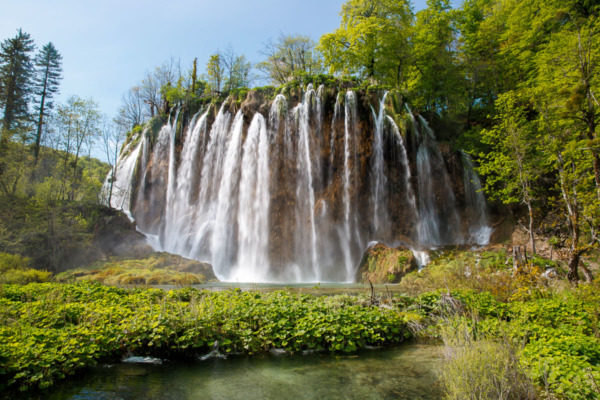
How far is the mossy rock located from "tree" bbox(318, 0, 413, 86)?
19948 mm

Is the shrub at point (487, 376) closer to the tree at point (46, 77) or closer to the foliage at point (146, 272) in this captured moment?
the foliage at point (146, 272)

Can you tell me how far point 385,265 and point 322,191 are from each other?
894 centimetres

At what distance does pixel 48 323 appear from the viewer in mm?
6086

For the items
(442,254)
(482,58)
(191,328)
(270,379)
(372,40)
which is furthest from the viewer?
(372,40)

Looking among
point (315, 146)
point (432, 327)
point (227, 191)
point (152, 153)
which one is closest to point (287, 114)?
point (315, 146)

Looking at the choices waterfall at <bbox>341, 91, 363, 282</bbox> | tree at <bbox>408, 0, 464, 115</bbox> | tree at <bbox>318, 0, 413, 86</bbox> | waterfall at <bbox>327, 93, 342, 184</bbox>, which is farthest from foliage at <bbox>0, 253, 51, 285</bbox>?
tree at <bbox>408, 0, 464, 115</bbox>

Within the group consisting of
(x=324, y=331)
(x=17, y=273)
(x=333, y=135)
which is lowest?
(x=324, y=331)

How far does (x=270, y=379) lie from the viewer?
512 cm

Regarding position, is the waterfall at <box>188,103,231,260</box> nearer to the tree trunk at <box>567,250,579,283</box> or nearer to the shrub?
the tree trunk at <box>567,250,579,283</box>

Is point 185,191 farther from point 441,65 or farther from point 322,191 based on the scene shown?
point 441,65

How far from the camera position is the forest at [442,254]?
5.16m

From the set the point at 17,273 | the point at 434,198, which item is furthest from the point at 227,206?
the point at 434,198

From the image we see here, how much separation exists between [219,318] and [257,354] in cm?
99

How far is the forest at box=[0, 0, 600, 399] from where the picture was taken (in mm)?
5160
